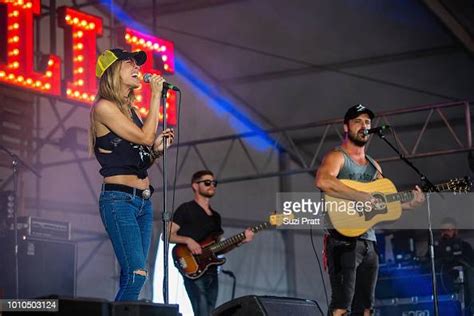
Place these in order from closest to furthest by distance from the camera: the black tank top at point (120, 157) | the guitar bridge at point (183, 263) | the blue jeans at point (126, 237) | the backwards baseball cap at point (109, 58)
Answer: the blue jeans at point (126, 237) < the black tank top at point (120, 157) < the backwards baseball cap at point (109, 58) < the guitar bridge at point (183, 263)

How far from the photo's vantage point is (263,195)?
15.0m

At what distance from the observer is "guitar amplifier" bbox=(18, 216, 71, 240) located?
9305 millimetres

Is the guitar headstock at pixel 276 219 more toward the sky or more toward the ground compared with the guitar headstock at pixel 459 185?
more toward the sky

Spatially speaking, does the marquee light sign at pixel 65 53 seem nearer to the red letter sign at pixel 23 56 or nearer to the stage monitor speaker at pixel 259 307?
the red letter sign at pixel 23 56

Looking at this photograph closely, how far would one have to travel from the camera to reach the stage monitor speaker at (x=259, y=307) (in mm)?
4453

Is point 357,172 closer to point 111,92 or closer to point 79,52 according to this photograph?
point 111,92

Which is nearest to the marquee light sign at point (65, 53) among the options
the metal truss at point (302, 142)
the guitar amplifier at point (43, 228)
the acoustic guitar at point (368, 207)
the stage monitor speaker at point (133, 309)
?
the metal truss at point (302, 142)

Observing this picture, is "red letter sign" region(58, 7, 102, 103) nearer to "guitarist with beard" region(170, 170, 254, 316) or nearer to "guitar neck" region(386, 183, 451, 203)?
"guitarist with beard" region(170, 170, 254, 316)

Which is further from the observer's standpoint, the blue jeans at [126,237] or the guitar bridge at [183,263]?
the guitar bridge at [183,263]

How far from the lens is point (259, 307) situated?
444cm

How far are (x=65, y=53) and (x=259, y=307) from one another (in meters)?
7.46

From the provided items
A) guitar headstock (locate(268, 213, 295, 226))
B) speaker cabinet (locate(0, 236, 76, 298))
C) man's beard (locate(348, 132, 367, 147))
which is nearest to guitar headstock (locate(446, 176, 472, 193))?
man's beard (locate(348, 132, 367, 147))

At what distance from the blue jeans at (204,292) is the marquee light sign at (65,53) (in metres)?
3.28

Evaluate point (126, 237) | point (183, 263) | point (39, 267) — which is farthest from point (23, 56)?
point (126, 237)
